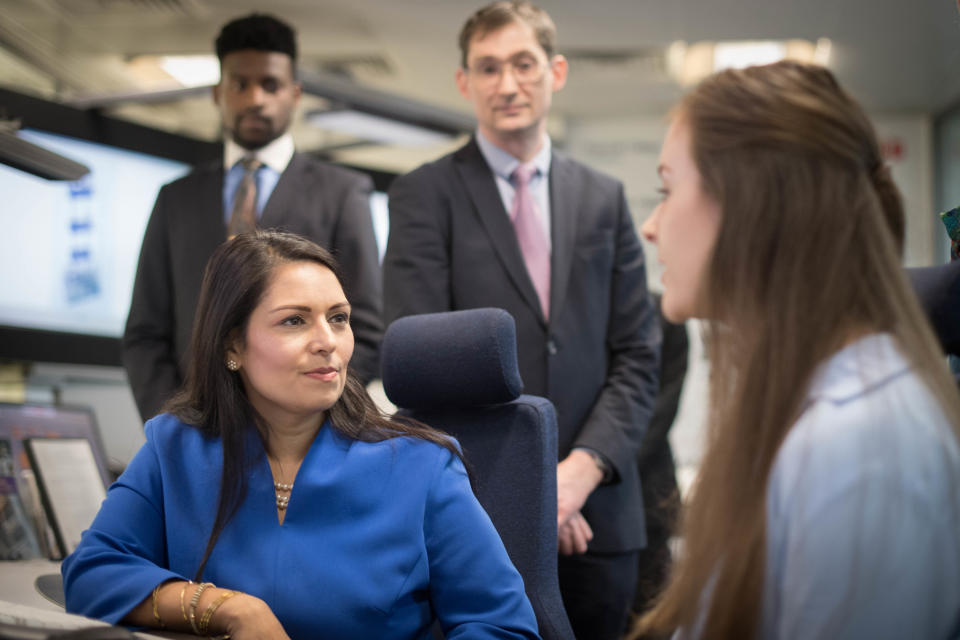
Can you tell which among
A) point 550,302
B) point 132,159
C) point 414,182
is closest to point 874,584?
point 550,302

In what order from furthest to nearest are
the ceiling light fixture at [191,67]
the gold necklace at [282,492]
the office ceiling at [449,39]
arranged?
the ceiling light fixture at [191,67] → the office ceiling at [449,39] → the gold necklace at [282,492]

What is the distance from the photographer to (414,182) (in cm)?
218

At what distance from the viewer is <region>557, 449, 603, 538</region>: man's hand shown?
188cm

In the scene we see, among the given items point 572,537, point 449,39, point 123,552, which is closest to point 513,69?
point 572,537

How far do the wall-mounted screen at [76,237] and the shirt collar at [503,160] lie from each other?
5.86ft

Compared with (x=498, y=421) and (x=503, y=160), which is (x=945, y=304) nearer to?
(x=498, y=421)

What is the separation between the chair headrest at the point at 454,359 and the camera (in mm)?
1638

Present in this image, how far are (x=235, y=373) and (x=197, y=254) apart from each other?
31.3 inches

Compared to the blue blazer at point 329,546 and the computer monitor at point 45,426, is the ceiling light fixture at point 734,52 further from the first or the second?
the blue blazer at point 329,546

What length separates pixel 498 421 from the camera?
1.71 m

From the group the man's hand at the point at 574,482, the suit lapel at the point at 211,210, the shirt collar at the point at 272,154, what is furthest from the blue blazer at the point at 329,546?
the shirt collar at the point at 272,154

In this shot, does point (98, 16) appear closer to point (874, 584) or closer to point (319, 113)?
point (319, 113)

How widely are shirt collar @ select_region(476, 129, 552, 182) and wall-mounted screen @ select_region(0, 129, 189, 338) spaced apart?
1786mm

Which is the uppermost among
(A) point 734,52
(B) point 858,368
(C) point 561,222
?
(A) point 734,52
